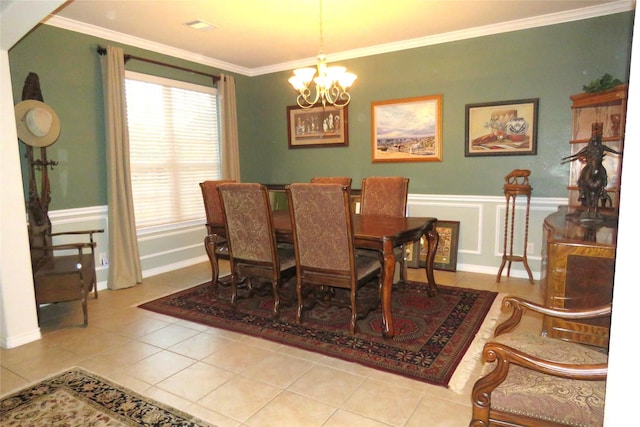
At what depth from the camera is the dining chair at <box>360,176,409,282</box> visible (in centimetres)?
377

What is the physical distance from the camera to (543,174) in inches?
160

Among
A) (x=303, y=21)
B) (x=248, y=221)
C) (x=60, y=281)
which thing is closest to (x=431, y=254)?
(x=248, y=221)

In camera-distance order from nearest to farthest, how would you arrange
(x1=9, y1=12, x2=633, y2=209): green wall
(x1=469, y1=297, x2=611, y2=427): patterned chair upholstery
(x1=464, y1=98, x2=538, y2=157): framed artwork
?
1. (x1=469, y1=297, x2=611, y2=427): patterned chair upholstery
2. (x1=9, y1=12, x2=633, y2=209): green wall
3. (x1=464, y1=98, x2=538, y2=157): framed artwork

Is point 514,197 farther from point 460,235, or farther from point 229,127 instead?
point 229,127

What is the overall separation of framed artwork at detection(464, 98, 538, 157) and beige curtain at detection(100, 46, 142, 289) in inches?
143

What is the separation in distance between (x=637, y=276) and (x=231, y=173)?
16.5ft

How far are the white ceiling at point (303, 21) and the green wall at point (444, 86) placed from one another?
4.4 inches

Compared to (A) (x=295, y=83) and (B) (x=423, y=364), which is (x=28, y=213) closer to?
(A) (x=295, y=83)

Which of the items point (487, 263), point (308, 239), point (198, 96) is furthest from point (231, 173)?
point (487, 263)

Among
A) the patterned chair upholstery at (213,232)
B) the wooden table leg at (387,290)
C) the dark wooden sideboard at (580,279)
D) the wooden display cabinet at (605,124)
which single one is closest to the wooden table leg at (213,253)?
the patterned chair upholstery at (213,232)

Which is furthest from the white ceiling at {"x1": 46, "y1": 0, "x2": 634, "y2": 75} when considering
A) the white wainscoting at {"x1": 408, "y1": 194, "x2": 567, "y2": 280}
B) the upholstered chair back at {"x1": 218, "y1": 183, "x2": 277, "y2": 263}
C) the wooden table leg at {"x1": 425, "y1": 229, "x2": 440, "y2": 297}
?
the wooden table leg at {"x1": 425, "y1": 229, "x2": 440, "y2": 297}

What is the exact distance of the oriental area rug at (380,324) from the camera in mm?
2504

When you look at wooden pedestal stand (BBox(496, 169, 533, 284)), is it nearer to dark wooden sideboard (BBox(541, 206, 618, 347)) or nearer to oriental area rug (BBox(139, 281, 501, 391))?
oriental area rug (BBox(139, 281, 501, 391))

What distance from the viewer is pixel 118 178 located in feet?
13.3
